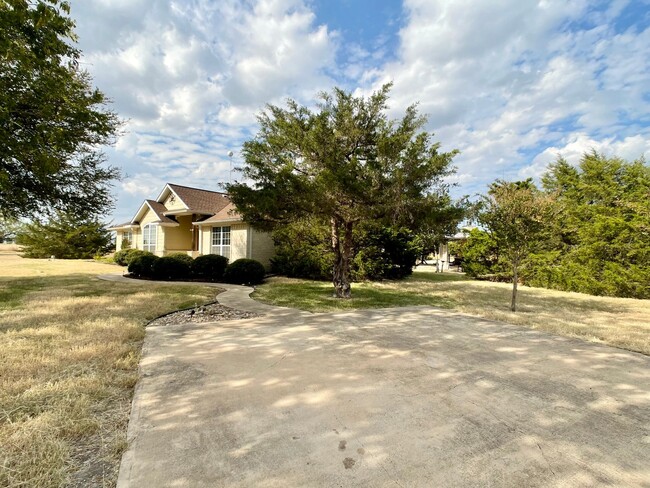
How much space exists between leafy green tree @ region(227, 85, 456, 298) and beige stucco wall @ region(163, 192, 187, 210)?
13.0 meters

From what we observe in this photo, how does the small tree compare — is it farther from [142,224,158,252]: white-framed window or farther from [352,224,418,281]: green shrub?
[142,224,158,252]: white-framed window

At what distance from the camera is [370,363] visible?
4.39 m

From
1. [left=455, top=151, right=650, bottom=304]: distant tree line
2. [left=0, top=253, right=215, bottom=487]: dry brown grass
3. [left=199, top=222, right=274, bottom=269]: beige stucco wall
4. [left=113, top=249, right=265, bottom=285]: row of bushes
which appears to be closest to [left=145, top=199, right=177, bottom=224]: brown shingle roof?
[left=199, top=222, right=274, bottom=269]: beige stucco wall

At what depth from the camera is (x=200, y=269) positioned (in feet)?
50.0

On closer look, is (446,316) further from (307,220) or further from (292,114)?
(292,114)

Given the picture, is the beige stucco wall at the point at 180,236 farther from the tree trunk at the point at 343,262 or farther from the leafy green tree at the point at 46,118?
the tree trunk at the point at 343,262

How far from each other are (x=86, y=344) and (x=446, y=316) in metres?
7.32

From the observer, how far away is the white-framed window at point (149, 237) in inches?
911

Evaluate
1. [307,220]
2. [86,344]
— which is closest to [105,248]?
[307,220]

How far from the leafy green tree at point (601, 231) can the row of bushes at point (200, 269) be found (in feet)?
44.8

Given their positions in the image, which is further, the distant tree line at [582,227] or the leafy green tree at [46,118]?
the distant tree line at [582,227]

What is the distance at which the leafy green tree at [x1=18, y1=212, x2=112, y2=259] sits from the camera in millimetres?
28469

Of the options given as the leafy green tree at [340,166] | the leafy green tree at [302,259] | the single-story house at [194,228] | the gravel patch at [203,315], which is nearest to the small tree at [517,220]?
the leafy green tree at [340,166]

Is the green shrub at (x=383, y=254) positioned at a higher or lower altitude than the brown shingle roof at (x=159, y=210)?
lower
